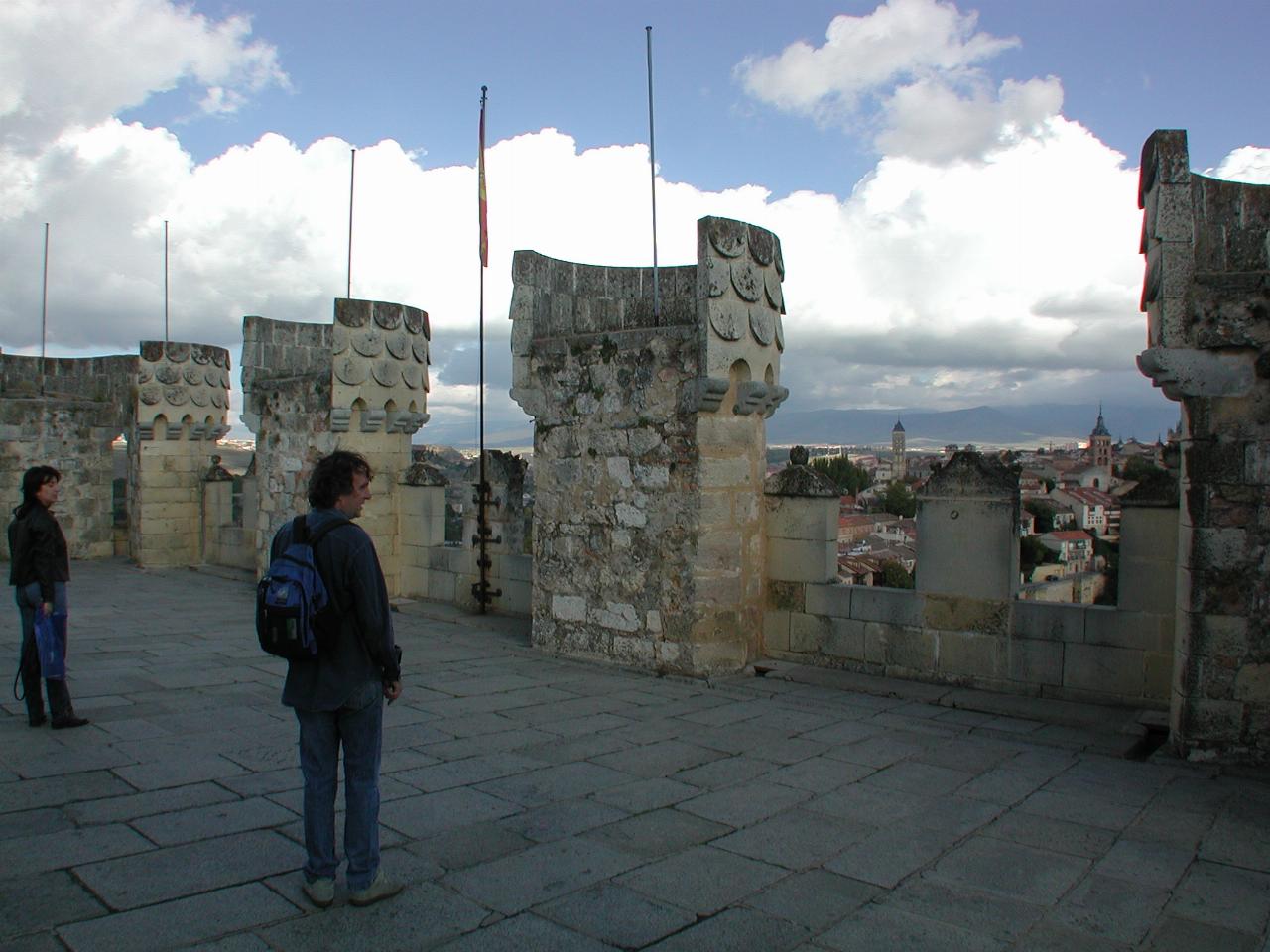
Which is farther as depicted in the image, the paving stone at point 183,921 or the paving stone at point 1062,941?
the paving stone at point 1062,941

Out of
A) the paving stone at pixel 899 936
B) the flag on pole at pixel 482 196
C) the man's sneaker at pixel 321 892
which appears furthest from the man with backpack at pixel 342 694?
the flag on pole at pixel 482 196

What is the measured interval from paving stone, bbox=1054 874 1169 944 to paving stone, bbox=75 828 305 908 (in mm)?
2859

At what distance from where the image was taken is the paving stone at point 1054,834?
13.1 feet

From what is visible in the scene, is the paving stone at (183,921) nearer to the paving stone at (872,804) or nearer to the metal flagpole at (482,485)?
the paving stone at (872,804)

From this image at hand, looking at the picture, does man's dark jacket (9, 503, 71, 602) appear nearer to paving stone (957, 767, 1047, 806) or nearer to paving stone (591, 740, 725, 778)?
paving stone (591, 740, 725, 778)

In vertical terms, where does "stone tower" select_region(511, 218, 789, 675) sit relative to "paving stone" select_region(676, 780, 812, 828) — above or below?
above

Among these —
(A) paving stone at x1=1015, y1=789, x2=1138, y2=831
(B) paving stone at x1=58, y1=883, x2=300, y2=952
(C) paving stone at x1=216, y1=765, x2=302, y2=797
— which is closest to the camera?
(B) paving stone at x1=58, y1=883, x2=300, y2=952

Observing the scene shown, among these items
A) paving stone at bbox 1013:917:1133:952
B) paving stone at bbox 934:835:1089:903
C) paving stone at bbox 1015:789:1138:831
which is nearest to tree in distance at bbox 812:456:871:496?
paving stone at bbox 1015:789:1138:831

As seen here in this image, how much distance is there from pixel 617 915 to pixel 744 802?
4.37ft

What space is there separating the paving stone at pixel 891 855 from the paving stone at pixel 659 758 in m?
1.23

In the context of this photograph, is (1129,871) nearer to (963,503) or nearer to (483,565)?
(963,503)

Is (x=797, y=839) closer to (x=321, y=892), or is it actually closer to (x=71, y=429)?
(x=321, y=892)

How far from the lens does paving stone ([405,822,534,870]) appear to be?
3742 millimetres

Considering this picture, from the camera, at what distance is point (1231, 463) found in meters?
5.07
